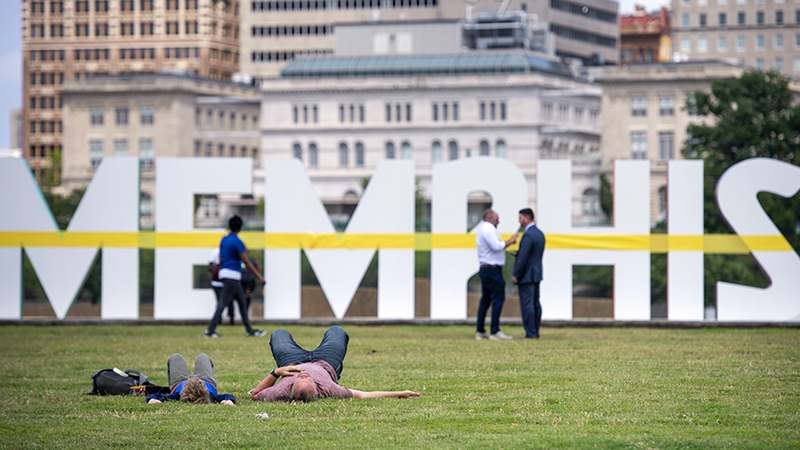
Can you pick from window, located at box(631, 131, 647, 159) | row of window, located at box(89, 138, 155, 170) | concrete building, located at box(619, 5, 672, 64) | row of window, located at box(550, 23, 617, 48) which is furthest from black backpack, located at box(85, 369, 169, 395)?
concrete building, located at box(619, 5, 672, 64)

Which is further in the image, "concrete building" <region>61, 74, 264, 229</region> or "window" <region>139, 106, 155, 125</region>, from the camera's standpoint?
"window" <region>139, 106, 155, 125</region>

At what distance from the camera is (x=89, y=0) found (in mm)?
141500

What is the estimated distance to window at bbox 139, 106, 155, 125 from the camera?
117375mm

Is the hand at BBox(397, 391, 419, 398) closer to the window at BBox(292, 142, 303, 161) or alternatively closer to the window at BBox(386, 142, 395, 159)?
the window at BBox(386, 142, 395, 159)

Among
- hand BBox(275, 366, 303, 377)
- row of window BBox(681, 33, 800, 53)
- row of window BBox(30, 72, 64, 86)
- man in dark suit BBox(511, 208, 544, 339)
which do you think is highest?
row of window BBox(681, 33, 800, 53)

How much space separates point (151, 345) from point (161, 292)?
5553 millimetres

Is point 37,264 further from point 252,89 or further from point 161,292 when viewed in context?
→ point 252,89

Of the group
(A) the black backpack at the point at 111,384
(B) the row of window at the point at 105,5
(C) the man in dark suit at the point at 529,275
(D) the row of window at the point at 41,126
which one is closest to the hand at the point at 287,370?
(A) the black backpack at the point at 111,384

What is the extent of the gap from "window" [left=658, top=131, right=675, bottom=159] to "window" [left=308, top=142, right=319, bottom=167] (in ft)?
101

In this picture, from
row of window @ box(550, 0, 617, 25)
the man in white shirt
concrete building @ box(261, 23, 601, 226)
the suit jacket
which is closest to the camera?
the man in white shirt

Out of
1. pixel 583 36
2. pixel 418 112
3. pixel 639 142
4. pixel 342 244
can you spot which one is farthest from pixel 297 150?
pixel 342 244

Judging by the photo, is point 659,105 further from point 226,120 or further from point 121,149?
point 121,149

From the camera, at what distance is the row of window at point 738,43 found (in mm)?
148875

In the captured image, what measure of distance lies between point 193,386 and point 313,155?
332ft
